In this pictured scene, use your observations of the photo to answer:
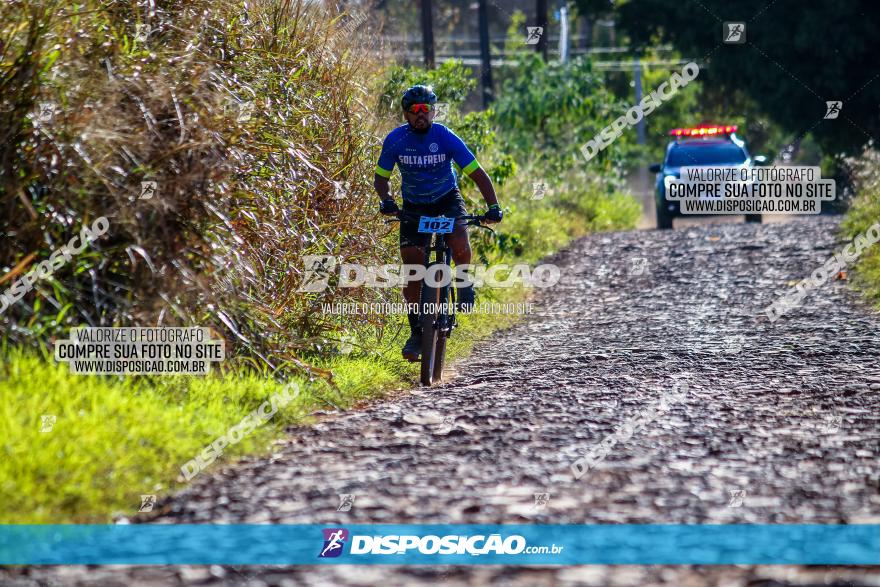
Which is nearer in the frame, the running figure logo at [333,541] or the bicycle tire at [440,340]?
the running figure logo at [333,541]

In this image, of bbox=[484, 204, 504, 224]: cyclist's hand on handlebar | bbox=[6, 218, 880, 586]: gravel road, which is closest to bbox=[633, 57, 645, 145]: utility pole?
bbox=[6, 218, 880, 586]: gravel road

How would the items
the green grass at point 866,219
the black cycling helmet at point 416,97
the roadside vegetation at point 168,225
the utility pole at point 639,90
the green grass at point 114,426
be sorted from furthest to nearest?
1. the utility pole at point 639,90
2. the green grass at point 866,219
3. the black cycling helmet at point 416,97
4. the roadside vegetation at point 168,225
5. the green grass at point 114,426

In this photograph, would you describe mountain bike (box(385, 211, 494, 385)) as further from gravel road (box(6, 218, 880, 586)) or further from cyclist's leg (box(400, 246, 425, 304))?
gravel road (box(6, 218, 880, 586))

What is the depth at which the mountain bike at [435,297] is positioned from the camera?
897 cm

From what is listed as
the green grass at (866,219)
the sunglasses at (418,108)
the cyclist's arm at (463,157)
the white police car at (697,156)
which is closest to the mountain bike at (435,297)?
the cyclist's arm at (463,157)

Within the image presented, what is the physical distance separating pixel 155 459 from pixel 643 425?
118 inches

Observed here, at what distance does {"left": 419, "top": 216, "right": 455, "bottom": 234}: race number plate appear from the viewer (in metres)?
8.96

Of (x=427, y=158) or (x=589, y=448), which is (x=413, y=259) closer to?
(x=427, y=158)

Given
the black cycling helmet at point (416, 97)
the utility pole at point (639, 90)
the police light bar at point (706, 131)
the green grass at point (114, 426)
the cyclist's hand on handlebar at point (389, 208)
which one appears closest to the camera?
the green grass at point (114, 426)

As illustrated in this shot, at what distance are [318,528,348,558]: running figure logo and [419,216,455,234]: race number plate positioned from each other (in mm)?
4086

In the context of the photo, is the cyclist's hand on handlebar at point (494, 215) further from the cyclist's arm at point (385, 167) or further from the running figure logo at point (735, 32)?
the running figure logo at point (735, 32)

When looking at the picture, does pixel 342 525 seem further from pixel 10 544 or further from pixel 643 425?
pixel 643 425

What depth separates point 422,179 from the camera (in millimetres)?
9180

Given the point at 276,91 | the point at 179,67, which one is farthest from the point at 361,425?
the point at 276,91
